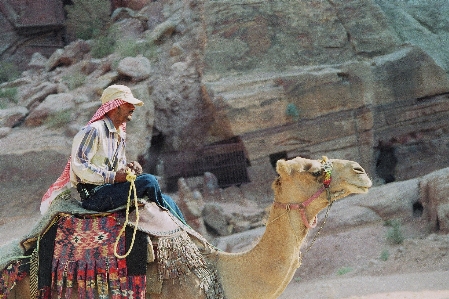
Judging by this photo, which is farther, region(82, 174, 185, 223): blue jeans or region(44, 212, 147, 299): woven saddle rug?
region(82, 174, 185, 223): blue jeans

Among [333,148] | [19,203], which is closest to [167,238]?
[19,203]

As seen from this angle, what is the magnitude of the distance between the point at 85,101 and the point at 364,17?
23.9ft

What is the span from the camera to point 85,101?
559 inches

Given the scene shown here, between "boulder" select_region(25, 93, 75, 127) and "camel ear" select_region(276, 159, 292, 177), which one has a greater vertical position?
"camel ear" select_region(276, 159, 292, 177)

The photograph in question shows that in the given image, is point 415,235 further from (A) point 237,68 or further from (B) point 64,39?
(B) point 64,39

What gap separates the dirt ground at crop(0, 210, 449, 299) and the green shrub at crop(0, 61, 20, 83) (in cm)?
866

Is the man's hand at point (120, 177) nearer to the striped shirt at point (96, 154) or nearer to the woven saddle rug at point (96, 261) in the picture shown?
the striped shirt at point (96, 154)

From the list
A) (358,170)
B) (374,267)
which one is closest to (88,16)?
(374,267)

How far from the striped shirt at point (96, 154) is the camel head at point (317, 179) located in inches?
49.1

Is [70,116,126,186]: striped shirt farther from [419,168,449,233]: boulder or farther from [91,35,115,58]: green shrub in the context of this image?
[91,35,115,58]: green shrub

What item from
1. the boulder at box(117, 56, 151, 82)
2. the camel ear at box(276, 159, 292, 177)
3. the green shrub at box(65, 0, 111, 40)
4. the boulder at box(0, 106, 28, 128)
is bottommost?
the green shrub at box(65, 0, 111, 40)

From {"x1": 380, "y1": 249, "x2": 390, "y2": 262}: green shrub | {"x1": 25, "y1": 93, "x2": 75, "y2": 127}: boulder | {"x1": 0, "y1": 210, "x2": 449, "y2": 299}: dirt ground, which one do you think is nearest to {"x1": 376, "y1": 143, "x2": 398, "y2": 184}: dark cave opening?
{"x1": 0, "y1": 210, "x2": 449, "y2": 299}: dirt ground

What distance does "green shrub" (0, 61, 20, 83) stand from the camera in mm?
19078

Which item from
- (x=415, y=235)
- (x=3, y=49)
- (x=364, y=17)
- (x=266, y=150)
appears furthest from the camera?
(x=3, y=49)
